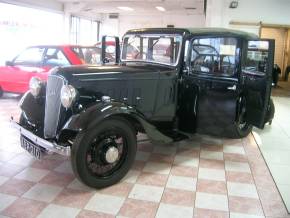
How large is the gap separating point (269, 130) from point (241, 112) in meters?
1.62

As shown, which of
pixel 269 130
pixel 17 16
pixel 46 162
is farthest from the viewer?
pixel 17 16

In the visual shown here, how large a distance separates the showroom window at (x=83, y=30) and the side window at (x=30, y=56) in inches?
292

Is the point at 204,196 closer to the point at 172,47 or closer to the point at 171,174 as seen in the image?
the point at 171,174

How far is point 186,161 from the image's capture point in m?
3.81

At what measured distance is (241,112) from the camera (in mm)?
4043

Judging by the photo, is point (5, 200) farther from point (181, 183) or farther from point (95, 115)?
point (181, 183)

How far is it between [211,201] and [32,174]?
1.80 metres

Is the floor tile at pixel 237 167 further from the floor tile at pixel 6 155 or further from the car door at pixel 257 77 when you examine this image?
the floor tile at pixel 6 155

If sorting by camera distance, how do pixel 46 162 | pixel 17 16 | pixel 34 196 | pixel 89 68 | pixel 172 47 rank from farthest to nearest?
pixel 17 16
pixel 172 47
pixel 46 162
pixel 89 68
pixel 34 196

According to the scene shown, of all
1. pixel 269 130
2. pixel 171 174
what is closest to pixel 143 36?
pixel 171 174

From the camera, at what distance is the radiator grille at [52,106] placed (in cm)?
317

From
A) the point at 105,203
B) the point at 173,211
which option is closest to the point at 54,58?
the point at 105,203

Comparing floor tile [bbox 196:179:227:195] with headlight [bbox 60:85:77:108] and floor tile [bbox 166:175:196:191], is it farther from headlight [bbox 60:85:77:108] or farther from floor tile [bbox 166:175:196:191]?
headlight [bbox 60:85:77:108]

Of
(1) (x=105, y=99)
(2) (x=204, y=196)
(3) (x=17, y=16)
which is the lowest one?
(2) (x=204, y=196)
